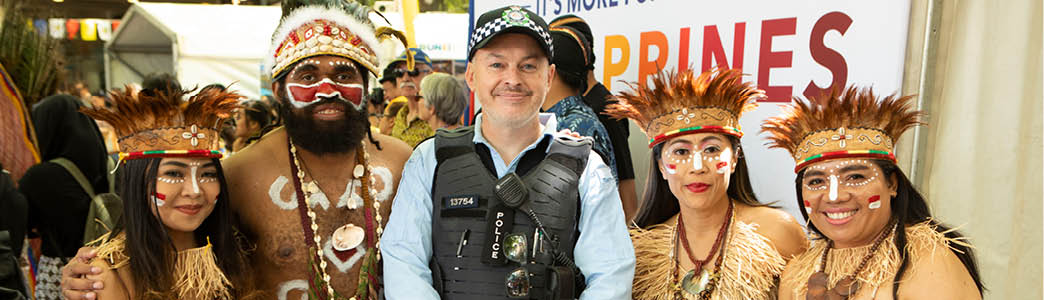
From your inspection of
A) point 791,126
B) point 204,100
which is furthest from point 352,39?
point 791,126

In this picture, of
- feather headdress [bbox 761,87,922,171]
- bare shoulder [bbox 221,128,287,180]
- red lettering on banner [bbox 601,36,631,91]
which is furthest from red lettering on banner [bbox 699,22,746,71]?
bare shoulder [bbox 221,128,287,180]

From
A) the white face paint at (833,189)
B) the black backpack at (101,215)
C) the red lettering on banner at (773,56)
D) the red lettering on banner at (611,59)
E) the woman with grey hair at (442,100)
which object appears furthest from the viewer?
the woman with grey hair at (442,100)

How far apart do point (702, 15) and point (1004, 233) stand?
1.79 meters

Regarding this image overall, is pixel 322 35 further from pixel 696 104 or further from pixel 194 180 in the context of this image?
pixel 696 104

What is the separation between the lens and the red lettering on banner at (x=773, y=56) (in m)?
3.35

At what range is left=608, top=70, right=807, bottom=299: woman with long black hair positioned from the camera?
2531 mm

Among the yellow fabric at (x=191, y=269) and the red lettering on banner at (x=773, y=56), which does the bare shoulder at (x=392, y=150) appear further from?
the red lettering on banner at (x=773, y=56)

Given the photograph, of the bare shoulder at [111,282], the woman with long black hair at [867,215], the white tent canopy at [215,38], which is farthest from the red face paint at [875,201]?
the white tent canopy at [215,38]

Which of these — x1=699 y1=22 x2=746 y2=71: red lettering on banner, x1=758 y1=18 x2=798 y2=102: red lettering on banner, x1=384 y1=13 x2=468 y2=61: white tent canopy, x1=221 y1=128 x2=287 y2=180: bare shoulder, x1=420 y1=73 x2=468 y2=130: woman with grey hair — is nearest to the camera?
x1=221 y1=128 x2=287 y2=180: bare shoulder

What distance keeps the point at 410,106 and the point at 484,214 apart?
13.6 feet

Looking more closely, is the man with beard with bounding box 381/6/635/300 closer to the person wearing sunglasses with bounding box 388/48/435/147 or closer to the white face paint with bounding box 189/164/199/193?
the white face paint with bounding box 189/164/199/193

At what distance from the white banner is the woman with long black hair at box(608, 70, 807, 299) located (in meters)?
0.21

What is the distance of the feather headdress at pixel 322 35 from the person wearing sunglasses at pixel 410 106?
5.75 feet

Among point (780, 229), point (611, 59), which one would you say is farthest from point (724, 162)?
point (611, 59)
